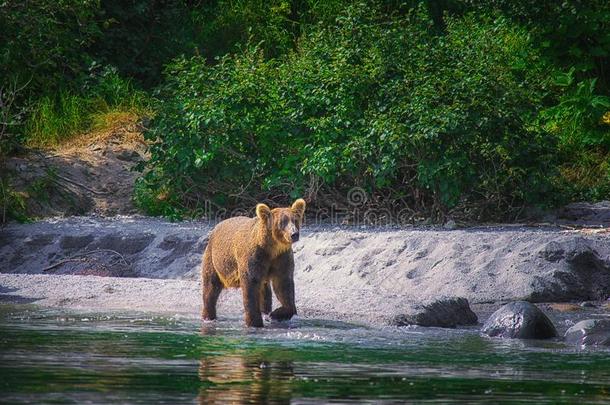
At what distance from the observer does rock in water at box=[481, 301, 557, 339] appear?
1218cm

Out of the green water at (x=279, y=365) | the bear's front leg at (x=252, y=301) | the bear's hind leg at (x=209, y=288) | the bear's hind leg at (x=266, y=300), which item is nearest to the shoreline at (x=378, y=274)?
the bear's hind leg at (x=266, y=300)

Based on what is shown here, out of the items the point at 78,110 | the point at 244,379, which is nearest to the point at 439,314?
the point at 244,379

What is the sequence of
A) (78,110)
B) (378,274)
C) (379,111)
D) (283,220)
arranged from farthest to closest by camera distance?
(78,110), (379,111), (378,274), (283,220)

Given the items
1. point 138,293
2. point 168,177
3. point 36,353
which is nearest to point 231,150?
point 168,177

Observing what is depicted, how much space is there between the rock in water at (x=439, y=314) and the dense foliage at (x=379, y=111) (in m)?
4.31

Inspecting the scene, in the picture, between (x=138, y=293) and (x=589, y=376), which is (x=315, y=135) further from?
(x=589, y=376)

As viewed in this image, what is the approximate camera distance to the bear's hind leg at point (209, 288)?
536 inches

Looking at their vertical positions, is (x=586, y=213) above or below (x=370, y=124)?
below

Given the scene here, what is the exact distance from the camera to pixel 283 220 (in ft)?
41.5

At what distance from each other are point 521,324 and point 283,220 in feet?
8.29

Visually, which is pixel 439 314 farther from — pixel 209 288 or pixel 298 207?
pixel 209 288

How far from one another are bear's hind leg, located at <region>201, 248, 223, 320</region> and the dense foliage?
13.7 ft

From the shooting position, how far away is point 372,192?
61.9 ft

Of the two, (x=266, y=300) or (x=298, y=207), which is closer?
(x=298, y=207)
